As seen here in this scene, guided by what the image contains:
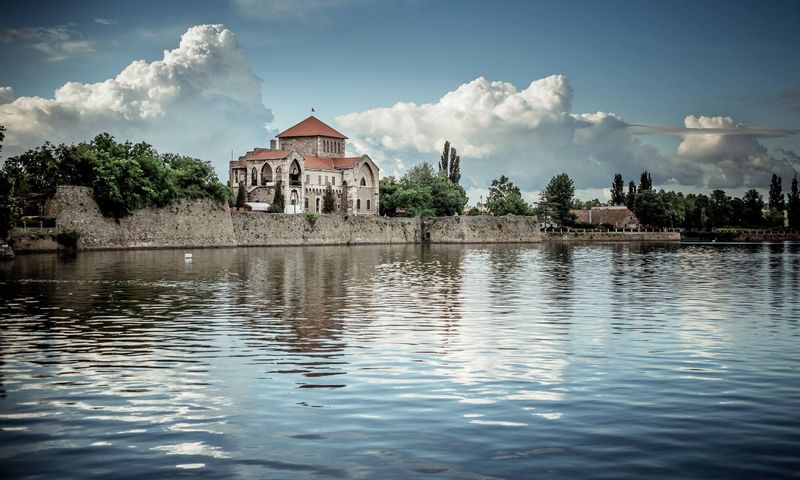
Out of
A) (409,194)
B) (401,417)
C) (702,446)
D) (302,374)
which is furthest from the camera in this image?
(409,194)

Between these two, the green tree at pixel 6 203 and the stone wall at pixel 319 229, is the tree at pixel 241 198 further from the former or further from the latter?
the green tree at pixel 6 203

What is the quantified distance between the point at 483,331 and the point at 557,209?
10897 cm

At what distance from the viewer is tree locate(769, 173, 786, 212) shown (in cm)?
16075

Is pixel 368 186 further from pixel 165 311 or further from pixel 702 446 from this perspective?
pixel 702 446

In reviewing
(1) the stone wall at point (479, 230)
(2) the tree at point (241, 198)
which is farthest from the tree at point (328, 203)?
(2) the tree at point (241, 198)

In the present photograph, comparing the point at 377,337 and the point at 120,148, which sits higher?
the point at 120,148

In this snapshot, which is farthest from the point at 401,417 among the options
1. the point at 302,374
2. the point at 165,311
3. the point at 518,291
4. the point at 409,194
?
the point at 409,194

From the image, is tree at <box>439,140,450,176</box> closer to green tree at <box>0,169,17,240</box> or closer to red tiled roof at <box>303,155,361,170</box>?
red tiled roof at <box>303,155,361,170</box>

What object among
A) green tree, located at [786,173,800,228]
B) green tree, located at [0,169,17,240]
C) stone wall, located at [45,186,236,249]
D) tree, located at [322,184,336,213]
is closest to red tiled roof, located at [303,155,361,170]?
tree, located at [322,184,336,213]

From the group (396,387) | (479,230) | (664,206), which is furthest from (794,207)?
(396,387)

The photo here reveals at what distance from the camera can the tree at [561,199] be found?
408ft

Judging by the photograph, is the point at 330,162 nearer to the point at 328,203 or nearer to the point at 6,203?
the point at 328,203

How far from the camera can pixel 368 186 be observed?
4496 inches

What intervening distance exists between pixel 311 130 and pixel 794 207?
8886 centimetres
